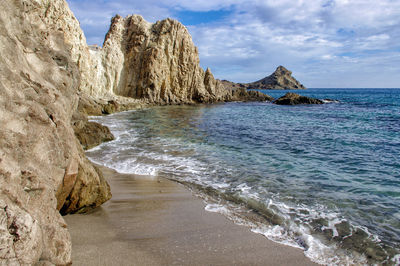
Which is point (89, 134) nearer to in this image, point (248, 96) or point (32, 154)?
point (32, 154)

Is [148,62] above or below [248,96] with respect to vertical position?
above

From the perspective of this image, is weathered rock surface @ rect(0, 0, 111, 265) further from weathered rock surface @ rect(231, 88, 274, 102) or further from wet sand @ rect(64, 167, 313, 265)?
weathered rock surface @ rect(231, 88, 274, 102)

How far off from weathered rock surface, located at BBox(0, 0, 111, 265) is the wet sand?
2.07 ft

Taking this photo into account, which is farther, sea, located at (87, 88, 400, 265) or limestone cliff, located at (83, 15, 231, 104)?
limestone cliff, located at (83, 15, 231, 104)

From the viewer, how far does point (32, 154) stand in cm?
298

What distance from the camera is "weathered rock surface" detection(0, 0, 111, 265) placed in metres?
2.34

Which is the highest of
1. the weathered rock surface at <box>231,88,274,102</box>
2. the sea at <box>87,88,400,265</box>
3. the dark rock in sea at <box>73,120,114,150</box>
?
the weathered rock surface at <box>231,88,274,102</box>

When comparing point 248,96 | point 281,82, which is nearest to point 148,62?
point 248,96

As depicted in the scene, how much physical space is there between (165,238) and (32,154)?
2394 millimetres

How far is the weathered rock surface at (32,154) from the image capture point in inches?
92.2

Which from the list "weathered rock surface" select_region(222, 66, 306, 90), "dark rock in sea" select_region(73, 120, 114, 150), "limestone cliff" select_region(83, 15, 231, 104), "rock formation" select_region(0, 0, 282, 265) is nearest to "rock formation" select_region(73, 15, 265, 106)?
"limestone cliff" select_region(83, 15, 231, 104)

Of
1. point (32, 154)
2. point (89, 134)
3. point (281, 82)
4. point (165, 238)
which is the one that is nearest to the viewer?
point (32, 154)

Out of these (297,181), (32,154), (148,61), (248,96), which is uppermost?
(148,61)

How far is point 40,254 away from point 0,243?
51cm
